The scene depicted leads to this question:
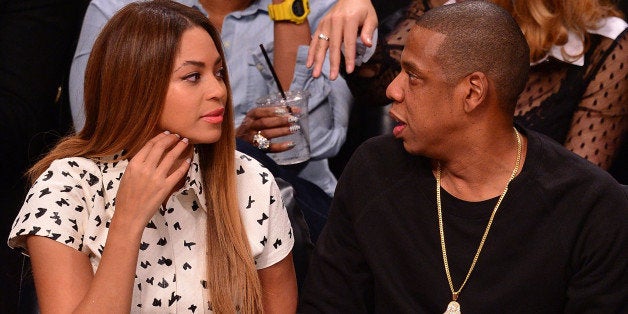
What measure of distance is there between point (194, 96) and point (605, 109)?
131 cm

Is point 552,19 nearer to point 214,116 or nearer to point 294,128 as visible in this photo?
point 294,128

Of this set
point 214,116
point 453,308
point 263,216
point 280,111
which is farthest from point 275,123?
point 453,308

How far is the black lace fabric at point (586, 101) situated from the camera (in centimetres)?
279

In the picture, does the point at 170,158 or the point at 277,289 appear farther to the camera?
the point at 277,289

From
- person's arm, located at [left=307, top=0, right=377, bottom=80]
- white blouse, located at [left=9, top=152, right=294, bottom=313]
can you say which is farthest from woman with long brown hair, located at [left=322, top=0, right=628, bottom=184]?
white blouse, located at [left=9, top=152, right=294, bottom=313]

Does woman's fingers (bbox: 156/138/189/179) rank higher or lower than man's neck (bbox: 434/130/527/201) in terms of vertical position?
higher

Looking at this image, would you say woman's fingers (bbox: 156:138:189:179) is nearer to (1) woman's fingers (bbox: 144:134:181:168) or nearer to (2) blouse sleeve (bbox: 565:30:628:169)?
(1) woman's fingers (bbox: 144:134:181:168)

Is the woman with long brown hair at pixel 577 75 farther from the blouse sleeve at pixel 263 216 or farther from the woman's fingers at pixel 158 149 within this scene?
the woman's fingers at pixel 158 149

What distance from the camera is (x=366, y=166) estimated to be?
216cm

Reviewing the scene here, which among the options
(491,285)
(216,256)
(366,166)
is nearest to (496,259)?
(491,285)

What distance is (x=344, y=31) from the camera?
2.49m

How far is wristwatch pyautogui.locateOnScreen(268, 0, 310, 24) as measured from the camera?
2982 mm

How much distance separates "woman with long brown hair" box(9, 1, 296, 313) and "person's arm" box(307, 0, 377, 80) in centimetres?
37

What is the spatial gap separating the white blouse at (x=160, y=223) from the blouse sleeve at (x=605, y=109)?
100 centimetres
